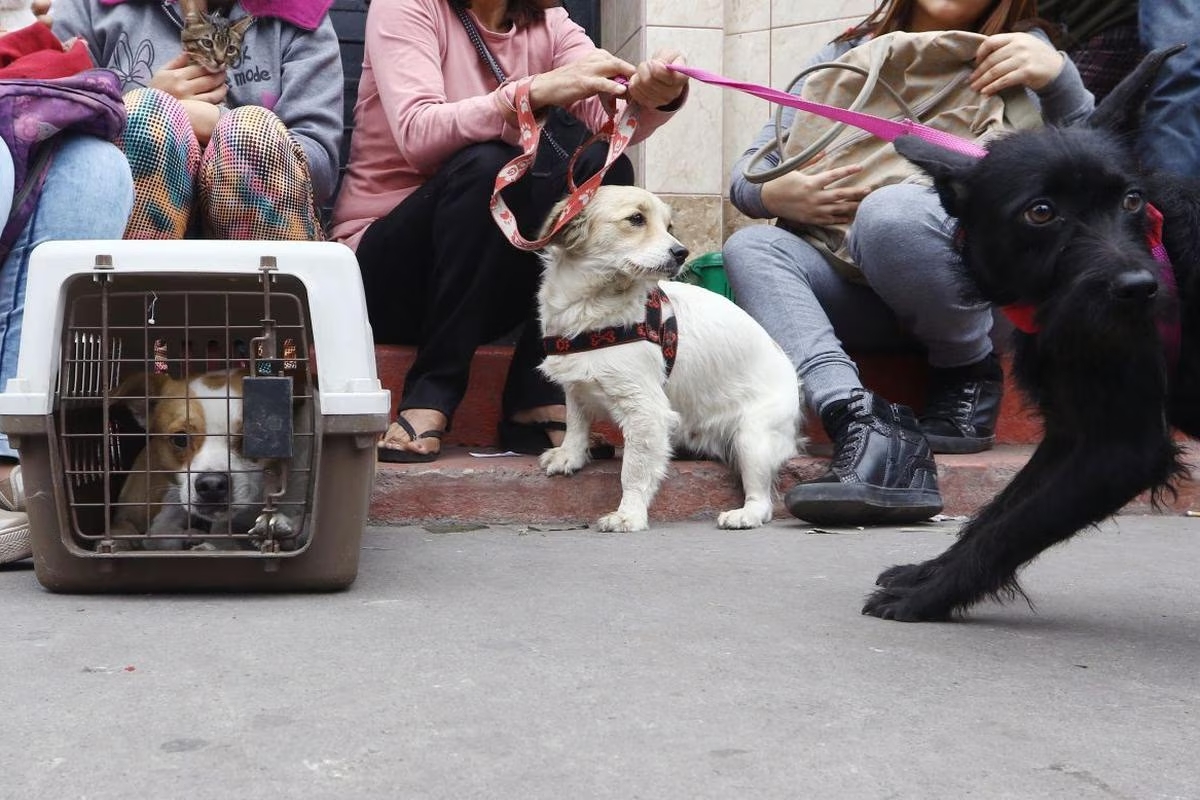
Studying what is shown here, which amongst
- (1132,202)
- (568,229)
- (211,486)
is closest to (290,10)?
(568,229)

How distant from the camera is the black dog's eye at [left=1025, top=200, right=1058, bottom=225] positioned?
6.44 feet

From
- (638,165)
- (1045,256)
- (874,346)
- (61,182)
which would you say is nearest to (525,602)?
(1045,256)

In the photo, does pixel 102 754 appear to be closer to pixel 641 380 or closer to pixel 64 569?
pixel 64 569

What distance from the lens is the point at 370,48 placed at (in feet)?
11.9

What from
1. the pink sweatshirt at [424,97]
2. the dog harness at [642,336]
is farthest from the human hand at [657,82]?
the dog harness at [642,336]

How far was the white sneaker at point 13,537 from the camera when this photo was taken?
2523mm

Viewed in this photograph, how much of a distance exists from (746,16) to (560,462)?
256cm

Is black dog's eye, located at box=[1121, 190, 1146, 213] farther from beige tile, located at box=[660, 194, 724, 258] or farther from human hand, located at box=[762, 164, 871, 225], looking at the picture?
beige tile, located at box=[660, 194, 724, 258]

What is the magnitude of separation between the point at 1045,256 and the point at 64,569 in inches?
72.4

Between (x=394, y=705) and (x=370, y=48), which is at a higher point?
(x=370, y=48)

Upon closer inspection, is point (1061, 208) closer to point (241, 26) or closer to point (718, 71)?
point (241, 26)

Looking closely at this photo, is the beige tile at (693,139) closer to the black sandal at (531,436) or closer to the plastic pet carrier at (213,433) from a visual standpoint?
the black sandal at (531,436)

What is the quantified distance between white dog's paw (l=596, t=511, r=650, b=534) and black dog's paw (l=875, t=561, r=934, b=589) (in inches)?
37.4

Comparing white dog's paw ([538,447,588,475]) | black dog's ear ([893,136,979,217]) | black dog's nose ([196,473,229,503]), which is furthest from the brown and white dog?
black dog's ear ([893,136,979,217])
